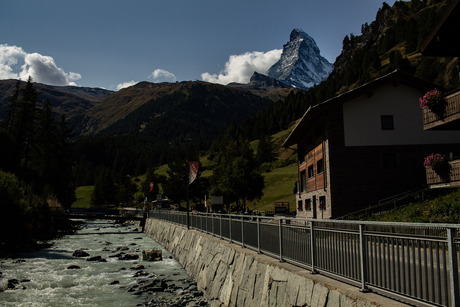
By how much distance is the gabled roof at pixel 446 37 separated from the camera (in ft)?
58.6

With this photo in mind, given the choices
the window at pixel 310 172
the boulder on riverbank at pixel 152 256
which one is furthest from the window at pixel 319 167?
the boulder on riverbank at pixel 152 256

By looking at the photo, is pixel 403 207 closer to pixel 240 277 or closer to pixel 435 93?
pixel 435 93

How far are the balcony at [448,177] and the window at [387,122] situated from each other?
331 inches

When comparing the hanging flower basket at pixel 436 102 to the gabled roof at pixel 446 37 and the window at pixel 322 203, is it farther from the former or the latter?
the window at pixel 322 203

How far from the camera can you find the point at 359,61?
154000 millimetres

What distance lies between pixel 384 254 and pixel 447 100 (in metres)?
16.5

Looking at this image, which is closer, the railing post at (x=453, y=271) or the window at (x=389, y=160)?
the railing post at (x=453, y=271)

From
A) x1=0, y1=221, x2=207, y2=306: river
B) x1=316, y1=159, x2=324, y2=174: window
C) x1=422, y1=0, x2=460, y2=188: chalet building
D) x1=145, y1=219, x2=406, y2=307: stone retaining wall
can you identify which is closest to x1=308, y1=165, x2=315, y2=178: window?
x1=316, y1=159, x2=324, y2=174: window

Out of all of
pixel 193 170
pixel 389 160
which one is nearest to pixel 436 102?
pixel 389 160

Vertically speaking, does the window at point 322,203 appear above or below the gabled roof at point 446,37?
below

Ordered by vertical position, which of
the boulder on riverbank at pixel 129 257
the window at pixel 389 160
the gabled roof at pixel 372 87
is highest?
the gabled roof at pixel 372 87

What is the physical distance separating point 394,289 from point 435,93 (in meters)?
17.1

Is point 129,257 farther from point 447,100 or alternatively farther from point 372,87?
point 447,100

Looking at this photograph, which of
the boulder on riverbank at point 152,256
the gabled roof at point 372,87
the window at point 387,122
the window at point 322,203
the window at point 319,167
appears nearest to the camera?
the boulder on riverbank at point 152,256
